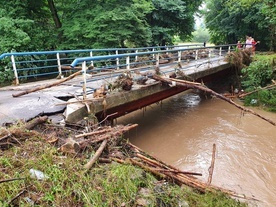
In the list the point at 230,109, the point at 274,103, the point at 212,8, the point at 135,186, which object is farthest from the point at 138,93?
the point at 212,8

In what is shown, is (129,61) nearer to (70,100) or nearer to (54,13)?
(70,100)

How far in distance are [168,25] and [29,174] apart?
1456 cm

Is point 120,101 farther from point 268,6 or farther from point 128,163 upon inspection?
point 268,6

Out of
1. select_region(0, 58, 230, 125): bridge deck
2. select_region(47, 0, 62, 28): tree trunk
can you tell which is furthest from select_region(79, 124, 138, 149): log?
select_region(47, 0, 62, 28): tree trunk

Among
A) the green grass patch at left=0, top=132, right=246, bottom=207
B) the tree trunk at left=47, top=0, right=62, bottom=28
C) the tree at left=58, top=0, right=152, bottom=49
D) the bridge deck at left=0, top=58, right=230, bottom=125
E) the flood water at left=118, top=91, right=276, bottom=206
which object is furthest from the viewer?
the tree trunk at left=47, top=0, right=62, bottom=28

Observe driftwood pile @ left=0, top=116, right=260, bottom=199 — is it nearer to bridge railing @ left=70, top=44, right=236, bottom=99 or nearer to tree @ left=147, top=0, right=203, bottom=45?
bridge railing @ left=70, top=44, right=236, bottom=99

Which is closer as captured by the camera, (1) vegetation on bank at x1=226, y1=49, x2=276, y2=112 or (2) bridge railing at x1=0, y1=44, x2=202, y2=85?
(2) bridge railing at x1=0, y1=44, x2=202, y2=85

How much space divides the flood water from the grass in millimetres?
2036

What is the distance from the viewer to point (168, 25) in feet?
50.2

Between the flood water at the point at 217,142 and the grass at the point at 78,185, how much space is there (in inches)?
80.2

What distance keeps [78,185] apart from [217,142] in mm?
5203

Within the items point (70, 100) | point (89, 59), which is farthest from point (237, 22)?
point (70, 100)

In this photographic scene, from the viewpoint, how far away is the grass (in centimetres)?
238

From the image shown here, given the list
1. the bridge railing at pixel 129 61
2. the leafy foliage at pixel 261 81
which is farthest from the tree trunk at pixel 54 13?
the leafy foliage at pixel 261 81
